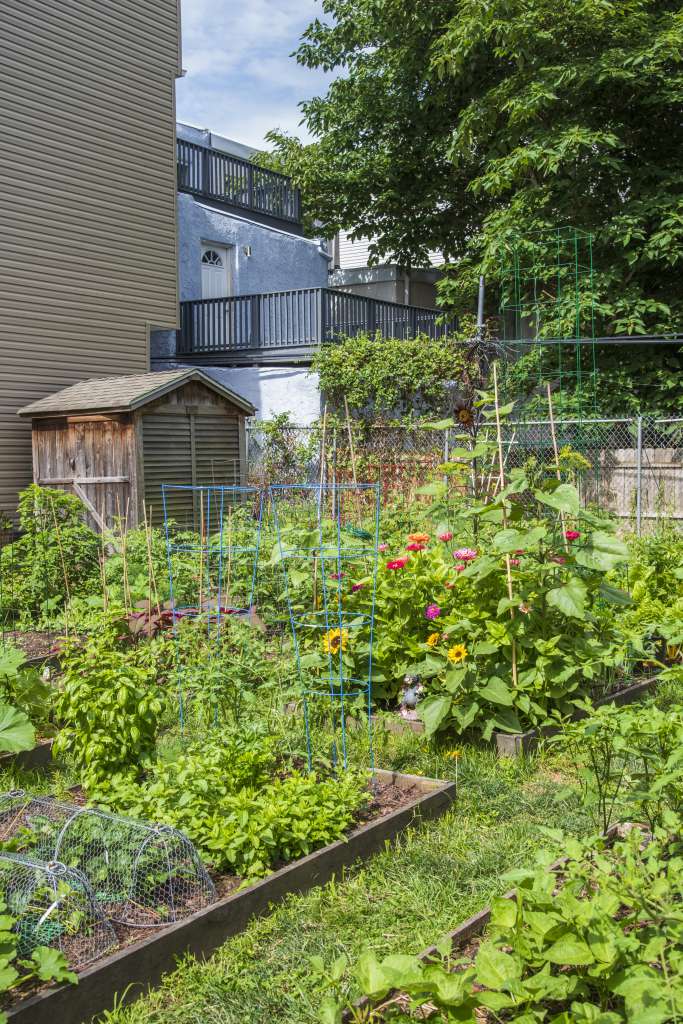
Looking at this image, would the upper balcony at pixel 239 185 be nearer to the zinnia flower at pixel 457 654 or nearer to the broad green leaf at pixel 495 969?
the zinnia flower at pixel 457 654

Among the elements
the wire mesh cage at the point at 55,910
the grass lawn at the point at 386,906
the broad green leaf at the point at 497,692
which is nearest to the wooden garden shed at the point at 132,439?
the broad green leaf at the point at 497,692

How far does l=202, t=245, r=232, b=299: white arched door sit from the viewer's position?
738 inches

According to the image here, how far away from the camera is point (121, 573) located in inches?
295

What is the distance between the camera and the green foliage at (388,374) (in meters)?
14.6

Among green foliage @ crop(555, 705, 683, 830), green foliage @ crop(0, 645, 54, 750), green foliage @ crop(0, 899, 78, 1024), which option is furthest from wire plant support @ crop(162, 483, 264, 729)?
green foliage @ crop(555, 705, 683, 830)

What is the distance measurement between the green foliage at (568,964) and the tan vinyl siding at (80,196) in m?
11.3

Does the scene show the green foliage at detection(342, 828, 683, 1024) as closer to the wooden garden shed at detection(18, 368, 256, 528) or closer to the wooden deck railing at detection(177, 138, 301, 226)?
the wooden garden shed at detection(18, 368, 256, 528)

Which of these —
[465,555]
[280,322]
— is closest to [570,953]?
[465,555]

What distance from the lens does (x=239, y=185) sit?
1895cm

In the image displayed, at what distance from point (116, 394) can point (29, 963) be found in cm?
962

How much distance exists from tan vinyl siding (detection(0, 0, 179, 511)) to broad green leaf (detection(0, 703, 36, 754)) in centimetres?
939

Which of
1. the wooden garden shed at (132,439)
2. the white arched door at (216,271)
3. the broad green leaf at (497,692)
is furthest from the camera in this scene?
the white arched door at (216,271)

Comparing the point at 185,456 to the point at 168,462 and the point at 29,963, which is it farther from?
the point at 29,963

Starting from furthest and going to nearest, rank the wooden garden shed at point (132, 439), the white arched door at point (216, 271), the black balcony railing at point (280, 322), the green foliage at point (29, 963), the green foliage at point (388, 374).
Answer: the white arched door at point (216, 271) → the black balcony railing at point (280, 322) → the green foliage at point (388, 374) → the wooden garden shed at point (132, 439) → the green foliage at point (29, 963)
